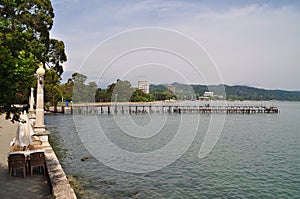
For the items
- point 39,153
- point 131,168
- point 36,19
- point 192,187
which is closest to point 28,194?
point 39,153

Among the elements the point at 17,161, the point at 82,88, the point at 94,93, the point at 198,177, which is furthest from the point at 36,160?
the point at 94,93

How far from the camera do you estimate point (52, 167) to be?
8.37 m

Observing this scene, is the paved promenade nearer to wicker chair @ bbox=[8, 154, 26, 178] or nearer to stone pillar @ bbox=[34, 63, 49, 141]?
wicker chair @ bbox=[8, 154, 26, 178]

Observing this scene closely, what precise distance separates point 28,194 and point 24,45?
11.2 feet

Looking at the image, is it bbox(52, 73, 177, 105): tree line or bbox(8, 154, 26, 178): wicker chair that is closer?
bbox(8, 154, 26, 178): wicker chair

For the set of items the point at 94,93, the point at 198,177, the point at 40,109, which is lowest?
the point at 198,177

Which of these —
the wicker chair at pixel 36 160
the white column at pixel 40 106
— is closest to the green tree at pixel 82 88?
the white column at pixel 40 106

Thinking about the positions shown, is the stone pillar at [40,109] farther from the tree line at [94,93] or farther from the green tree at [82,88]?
the green tree at [82,88]

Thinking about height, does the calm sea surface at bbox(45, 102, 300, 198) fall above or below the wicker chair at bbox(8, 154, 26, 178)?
below

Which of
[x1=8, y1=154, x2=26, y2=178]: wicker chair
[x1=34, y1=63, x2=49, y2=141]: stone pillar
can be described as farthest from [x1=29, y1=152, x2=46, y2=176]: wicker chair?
[x1=34, y1=63, x2=49, y2=141]: stone pillar

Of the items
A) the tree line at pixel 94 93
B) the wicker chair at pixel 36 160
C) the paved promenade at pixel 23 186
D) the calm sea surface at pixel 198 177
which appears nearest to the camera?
the paved promenade at pixel 23 186

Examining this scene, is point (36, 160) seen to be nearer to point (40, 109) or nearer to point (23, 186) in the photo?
point (23, 186)

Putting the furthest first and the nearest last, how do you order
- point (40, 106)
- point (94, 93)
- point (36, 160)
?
point (94, 93), point (40, 106), point (36, 160)

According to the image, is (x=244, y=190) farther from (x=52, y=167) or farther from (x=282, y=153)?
(x=282, y=153)
